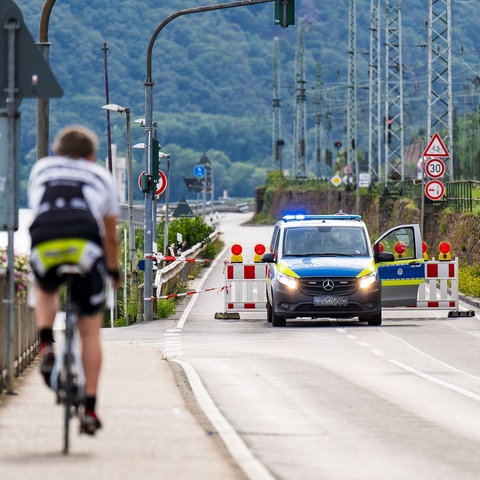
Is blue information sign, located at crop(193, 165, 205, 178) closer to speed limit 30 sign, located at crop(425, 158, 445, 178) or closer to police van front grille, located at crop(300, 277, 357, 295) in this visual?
speed limit 30 sign, located at crop(425, 158, 445, 178)

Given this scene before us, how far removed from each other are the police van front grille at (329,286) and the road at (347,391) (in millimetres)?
586

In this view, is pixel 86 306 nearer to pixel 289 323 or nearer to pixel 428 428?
pixel 428 428

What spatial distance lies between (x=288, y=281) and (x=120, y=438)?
17098 mm

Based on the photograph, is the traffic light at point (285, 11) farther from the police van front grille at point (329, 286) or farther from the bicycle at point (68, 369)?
the bicycle at point (68, 369)

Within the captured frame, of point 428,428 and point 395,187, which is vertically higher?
point 395,187

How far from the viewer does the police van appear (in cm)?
2792

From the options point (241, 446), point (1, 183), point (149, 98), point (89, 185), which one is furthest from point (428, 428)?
point (149, 98)

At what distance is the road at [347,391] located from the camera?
11352 mm

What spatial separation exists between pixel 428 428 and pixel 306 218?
17.4 metres

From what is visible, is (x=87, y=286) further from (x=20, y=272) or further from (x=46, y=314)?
(x=20, y=272)

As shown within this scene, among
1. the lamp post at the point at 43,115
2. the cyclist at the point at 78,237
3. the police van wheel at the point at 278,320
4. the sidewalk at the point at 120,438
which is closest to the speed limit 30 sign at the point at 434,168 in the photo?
the police van wheel at the point at 278,320

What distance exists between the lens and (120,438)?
1104cm

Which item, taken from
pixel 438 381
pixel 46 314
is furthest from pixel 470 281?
Result: pixel 46 314

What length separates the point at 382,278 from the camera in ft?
98.6
